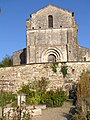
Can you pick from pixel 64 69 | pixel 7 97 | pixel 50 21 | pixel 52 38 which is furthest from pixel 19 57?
pixel 7 97

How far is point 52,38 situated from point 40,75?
46.5 feet

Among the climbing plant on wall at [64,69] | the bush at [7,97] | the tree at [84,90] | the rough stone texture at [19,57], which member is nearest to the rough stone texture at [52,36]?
the rough stone texture at [19,57]

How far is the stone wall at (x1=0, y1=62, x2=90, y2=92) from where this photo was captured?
1014 inches

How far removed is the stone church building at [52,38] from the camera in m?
38.8

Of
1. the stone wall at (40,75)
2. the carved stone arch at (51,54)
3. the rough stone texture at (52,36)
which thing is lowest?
the stone wall at (40,75)

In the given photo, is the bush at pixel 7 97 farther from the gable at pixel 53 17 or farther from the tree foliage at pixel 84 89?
the gable at pixel 53 17

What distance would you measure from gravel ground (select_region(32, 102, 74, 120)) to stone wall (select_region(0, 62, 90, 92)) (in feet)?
13.8

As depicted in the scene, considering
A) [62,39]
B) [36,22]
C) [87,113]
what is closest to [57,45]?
[62,39]

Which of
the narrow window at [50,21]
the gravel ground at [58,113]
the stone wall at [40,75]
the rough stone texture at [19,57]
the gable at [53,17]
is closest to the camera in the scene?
the gravel ground at [58,113]

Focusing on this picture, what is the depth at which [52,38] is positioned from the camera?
39438 mm

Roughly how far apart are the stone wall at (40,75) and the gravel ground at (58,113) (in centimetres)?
420

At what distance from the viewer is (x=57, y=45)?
39.1m

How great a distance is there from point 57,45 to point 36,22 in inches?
176

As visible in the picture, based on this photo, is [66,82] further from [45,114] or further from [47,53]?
[47,53]
